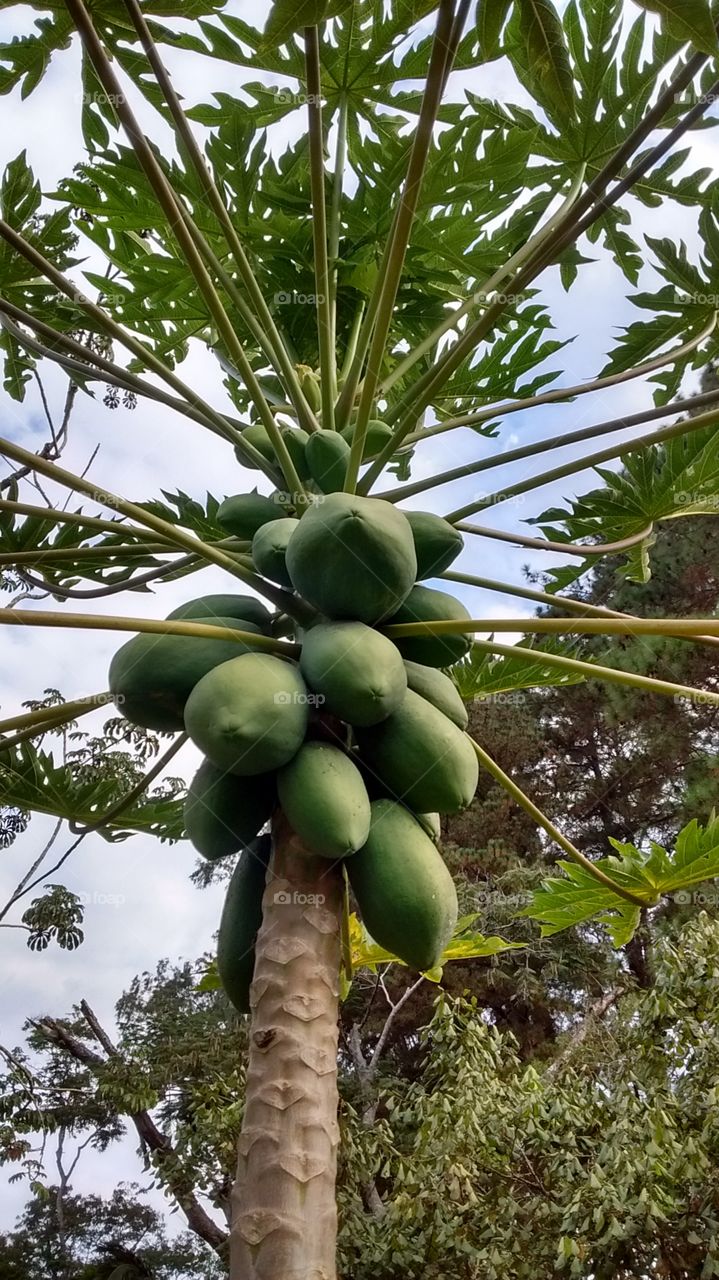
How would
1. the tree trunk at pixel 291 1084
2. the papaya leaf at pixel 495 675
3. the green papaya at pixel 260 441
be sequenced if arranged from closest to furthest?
the tree trunk at pixel 291 1084 < the green papaya at pixel 260 441 < the papaya leaf at pixel 495 675

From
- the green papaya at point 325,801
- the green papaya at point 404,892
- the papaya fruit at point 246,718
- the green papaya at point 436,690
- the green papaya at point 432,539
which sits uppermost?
the green papaya at point 432,539

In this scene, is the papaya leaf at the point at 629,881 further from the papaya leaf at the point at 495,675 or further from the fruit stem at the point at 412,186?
the fruit stem at the point at 412,186

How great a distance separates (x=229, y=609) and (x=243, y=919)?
56 cm

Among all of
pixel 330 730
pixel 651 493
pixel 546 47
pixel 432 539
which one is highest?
pixel 651 493

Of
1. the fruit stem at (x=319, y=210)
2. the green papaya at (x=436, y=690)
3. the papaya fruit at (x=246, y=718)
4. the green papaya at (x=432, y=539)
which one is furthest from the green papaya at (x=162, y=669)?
the fruit stem at (x=319, y=210)

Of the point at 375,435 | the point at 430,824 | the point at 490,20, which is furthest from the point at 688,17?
the point at 430,824

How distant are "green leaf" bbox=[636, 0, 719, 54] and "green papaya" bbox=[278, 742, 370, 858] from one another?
3.77ft

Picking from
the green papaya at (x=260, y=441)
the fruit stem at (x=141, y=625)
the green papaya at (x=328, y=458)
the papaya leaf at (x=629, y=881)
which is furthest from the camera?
the papaya leaf at (x=629, y=881)

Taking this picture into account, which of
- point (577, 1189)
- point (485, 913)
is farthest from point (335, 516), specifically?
point (485, 913)

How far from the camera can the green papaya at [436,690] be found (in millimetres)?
1671

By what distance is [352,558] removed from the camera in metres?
1.47

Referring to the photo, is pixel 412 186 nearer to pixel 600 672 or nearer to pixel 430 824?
pixel 600 672

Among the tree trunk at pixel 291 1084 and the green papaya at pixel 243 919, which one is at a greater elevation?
the green papaya at pixel 243 919

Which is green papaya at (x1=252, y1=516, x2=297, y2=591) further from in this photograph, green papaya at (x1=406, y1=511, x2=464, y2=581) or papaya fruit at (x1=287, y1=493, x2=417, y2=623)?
green papaya at (x1=406, y1=511, x2=464, y2=581)
